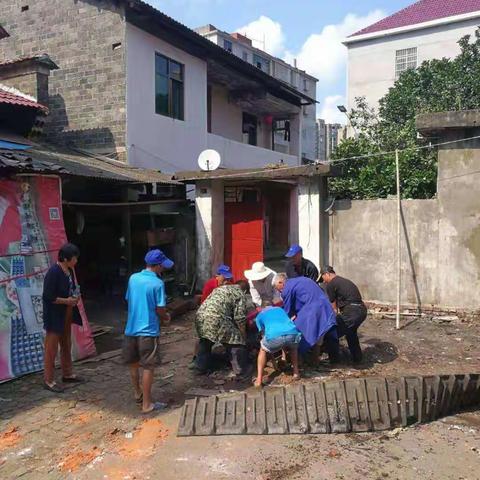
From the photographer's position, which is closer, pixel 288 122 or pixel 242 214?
pixel 242 214

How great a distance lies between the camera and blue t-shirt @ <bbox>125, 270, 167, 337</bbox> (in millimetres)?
4902

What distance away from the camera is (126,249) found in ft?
36.0

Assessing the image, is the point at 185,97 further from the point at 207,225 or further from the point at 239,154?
the point at 207,225

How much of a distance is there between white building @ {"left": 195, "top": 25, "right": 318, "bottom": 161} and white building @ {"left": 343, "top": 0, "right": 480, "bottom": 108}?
10757 millimetres

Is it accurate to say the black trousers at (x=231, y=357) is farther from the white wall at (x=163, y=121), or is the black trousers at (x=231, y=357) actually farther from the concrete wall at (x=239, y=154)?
the concrete wall at (x=239, y=154)

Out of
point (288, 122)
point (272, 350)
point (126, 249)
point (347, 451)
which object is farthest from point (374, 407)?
point (288, 122)

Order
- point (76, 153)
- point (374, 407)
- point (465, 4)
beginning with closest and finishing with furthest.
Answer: point (374, 407), point (76, 153), point (465, 4)

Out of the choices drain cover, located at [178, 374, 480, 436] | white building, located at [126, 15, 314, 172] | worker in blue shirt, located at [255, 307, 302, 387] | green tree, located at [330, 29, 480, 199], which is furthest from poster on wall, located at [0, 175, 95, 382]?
white building, located at [126, 15, 314, 172]

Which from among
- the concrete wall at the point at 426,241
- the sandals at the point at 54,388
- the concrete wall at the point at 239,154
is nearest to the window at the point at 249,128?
the concrete wall at the point at 239,154

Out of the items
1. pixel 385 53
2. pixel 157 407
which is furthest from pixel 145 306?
pixel 385 53

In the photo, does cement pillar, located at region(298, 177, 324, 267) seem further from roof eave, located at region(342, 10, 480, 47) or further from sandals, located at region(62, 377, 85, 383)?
roof eave, located at region(342, 10, 480, 47)

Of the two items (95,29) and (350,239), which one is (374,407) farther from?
(95,29)

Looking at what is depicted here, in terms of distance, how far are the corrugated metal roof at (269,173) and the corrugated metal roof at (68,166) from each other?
69 cm

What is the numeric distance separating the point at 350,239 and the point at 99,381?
5.37 meters
